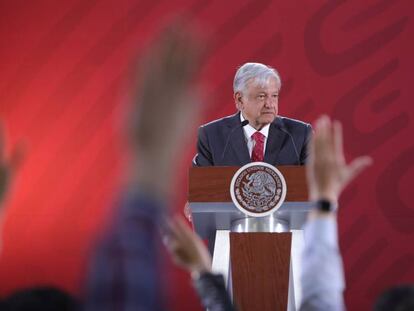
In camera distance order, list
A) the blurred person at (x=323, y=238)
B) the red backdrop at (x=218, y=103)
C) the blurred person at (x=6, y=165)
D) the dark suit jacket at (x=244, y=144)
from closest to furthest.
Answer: the blurred person at (x=6, y=165)
the blurred person at (x=323, y=238)
the dark suit jacket at (x=244, y=144)
the red backdrop at (x=218, y=103)

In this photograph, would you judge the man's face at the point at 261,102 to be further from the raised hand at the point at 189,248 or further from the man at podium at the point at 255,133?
the raised hand at the point at 189,248

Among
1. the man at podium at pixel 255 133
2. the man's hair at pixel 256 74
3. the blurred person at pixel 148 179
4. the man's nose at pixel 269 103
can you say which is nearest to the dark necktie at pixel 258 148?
the man at podium at pixel 255 133

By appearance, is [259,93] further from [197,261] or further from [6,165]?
[6,165]

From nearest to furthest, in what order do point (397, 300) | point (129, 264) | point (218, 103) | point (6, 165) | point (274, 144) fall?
point (129, 264), point (6, 165), point (397, 300), point (274, 144), point (218, 103)

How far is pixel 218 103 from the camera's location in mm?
5246

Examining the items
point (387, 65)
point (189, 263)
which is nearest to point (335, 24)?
point (387, 65)

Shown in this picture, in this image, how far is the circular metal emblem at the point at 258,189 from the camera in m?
2.80

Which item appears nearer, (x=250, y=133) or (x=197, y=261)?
(x=197, y=261)

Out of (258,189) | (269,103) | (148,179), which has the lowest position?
(148,179)

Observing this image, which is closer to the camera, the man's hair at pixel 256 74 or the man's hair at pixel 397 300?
the man's hair at pixel 397 300

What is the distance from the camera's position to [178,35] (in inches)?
29.5

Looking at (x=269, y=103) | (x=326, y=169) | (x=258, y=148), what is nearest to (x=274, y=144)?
(x=258, y=148)

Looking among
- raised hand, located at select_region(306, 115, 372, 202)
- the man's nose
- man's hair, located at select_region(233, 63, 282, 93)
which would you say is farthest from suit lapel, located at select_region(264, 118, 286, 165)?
raised hand, located at select_region(306, 115, 372, 202)

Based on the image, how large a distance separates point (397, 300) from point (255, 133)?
7.74 feet
